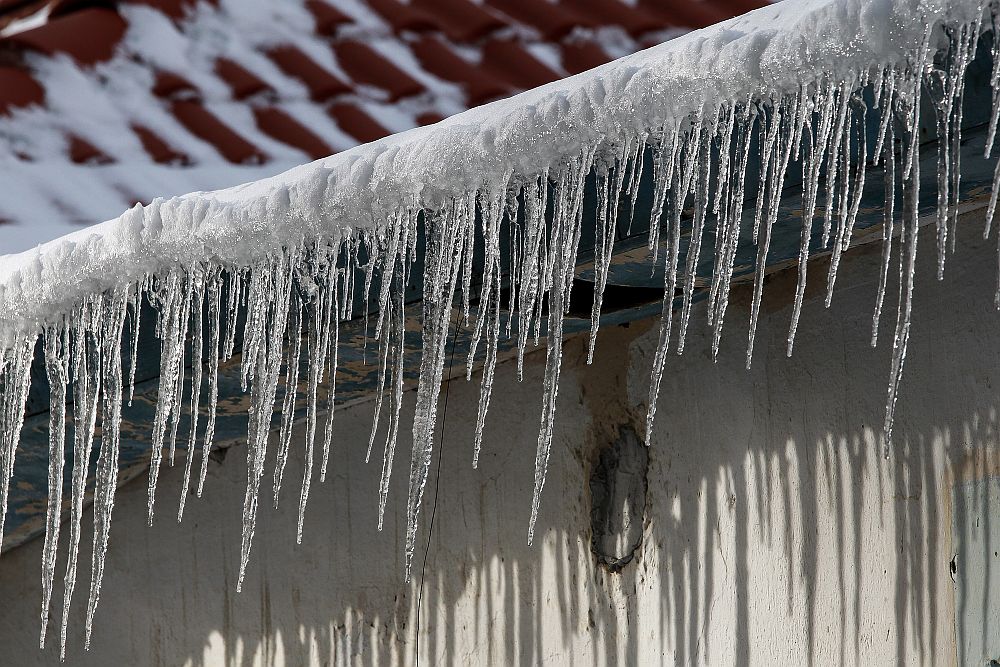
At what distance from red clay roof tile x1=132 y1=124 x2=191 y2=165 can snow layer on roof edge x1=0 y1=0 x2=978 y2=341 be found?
33 cm

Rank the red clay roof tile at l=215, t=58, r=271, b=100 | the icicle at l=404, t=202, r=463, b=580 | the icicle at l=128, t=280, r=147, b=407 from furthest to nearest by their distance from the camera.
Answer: the red clay roof tile at l=215, t=58, r=271, b=100, the icicle at l=128, t=280, r=147, b=407, the icicle at l=404, t=202, r=463, b=580

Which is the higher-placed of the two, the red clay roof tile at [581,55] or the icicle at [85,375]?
the red clay roof tile at [581,55]

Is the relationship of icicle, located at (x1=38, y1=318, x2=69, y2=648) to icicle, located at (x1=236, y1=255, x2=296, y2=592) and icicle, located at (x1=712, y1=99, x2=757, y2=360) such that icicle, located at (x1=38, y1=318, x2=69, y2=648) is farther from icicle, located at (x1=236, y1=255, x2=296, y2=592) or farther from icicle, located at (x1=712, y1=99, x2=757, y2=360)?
icicle, located at (x1=712, y1=99, x2=757, y2=360)

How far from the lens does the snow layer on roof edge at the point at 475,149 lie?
155 cm

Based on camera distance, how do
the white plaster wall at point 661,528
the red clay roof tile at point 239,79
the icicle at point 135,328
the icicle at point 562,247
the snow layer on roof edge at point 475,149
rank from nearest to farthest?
the snow layer on roof edge at point 475,149 < the icicle at point 562,247 < the icicle at point 135,328 < the red clay roof tile at point 239,79 < the white plaster wall at point 661,528

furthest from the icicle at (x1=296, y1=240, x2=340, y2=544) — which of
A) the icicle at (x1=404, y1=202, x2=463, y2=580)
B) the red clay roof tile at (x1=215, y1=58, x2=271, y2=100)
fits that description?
the red clay roof tile at (x1=215, y1=58, x2=271, y2=100)

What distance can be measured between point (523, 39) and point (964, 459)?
5.13 feet

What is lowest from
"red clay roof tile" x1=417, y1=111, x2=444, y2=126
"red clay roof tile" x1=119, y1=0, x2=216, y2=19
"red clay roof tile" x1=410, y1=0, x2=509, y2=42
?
"red clay roof tile" x1=417, y1=111, x2=444, y2=126

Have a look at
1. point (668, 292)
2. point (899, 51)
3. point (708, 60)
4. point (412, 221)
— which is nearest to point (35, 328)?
point (412, 221)

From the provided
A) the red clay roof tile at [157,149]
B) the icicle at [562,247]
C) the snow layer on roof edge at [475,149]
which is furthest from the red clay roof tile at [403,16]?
the icicle at [562,247]

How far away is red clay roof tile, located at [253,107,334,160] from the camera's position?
8.07ft

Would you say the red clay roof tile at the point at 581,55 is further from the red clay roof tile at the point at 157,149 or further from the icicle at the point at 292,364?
the red clay roof tile at the point at 157,149

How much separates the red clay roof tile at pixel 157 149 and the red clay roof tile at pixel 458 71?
0.57 metres

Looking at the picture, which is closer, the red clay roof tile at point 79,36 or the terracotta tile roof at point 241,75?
the terracotta tile roof at point 241,75
